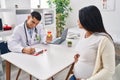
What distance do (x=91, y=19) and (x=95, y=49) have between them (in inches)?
9.3

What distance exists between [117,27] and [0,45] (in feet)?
8.96

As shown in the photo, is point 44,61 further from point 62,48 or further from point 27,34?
point 27,34

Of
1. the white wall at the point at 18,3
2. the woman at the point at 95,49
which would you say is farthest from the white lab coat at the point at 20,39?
the white wall at the point at 18,3

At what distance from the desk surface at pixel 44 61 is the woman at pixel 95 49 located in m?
0.24

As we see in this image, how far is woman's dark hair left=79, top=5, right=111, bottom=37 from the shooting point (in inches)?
42.4

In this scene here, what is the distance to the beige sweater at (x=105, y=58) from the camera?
1.01 meters

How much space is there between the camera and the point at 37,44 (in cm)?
218

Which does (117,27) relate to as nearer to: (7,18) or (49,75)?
(7,18)

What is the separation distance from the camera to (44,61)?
150 cm

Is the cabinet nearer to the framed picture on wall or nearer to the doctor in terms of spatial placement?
the doctor

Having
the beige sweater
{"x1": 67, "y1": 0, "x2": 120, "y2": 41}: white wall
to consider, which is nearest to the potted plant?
{"x1": 67, "y1": 0, "x2": 120, "y2": 41}: white wall

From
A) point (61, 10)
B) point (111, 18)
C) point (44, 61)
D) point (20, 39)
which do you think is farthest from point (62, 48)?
point (61, 10)

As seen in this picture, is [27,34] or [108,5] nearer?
[27,34]

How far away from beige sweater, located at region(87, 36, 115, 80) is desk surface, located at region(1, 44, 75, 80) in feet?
1.37
